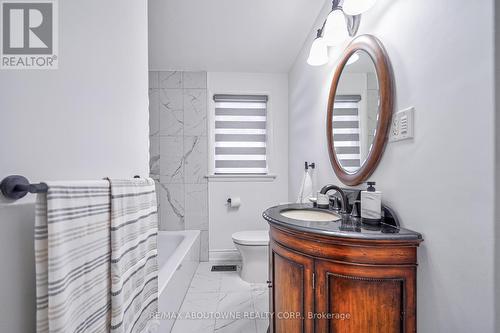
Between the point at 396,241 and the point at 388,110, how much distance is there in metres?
0.58

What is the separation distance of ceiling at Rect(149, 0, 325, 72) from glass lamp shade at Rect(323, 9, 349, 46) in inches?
20.7

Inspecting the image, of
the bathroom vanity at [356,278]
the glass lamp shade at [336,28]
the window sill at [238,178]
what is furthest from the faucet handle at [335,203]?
the window sill at [238,178]

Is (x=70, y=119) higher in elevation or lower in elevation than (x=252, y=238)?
higher

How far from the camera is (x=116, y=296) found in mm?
646

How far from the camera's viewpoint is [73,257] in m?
0.52

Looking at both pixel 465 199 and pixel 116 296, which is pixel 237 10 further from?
pixel 116 296

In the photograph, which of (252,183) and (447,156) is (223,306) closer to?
(252,183)

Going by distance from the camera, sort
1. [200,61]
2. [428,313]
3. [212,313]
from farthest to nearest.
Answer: [200,61] → [212,313] → [428,313]

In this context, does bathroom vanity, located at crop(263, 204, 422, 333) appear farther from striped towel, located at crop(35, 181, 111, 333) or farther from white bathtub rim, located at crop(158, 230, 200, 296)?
white bathtub rim, located at crop(158, 230, 200, 296)

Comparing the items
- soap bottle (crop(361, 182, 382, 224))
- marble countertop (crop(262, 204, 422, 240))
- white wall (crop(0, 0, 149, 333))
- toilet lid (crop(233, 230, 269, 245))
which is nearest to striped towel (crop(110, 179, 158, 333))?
white wall (crop(0, 0, 149, 333))

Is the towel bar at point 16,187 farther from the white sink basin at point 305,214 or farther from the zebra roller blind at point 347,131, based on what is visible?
the zebra roller blind at point 347,131

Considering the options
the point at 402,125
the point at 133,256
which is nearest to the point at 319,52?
the point at 402,125

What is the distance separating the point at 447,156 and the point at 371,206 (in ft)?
1.17

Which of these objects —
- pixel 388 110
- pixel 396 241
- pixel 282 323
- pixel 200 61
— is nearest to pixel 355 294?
pixel 396 241
